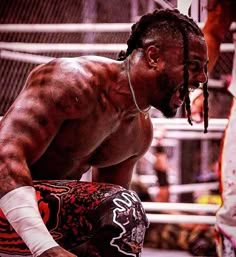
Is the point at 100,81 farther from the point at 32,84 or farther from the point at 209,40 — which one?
the point at 209,40

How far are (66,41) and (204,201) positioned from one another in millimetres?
1262

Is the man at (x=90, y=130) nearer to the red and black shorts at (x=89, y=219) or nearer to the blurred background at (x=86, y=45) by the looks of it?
the red and black shorts at (x=89, y=219)

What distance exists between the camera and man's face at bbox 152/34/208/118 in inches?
50.6

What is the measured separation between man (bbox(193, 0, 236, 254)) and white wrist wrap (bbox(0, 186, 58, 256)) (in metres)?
1.34

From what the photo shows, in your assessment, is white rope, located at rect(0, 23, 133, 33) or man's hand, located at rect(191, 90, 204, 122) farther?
white rope, located at rect(0, 23, 133, 33)

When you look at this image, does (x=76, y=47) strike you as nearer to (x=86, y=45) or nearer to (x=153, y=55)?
(x=86, y=45)

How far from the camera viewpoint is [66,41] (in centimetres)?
340

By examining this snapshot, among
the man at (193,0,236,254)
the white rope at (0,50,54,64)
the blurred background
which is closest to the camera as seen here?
the man at (193,0,236,254)

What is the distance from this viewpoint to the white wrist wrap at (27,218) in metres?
1.08

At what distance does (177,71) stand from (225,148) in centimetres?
112

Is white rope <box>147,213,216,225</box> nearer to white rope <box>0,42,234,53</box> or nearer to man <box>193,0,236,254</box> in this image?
man <box>193,0,236,254</box>

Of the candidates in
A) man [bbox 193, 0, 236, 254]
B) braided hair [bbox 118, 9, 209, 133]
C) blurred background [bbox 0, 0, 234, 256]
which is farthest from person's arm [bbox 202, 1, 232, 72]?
braided hair [bbox 118, 9, 209, 133]

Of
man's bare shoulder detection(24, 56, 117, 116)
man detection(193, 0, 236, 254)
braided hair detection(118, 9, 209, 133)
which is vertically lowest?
man detection(193, 0, 236, 254)

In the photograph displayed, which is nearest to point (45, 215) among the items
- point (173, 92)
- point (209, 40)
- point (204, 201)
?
point (173, 92)
